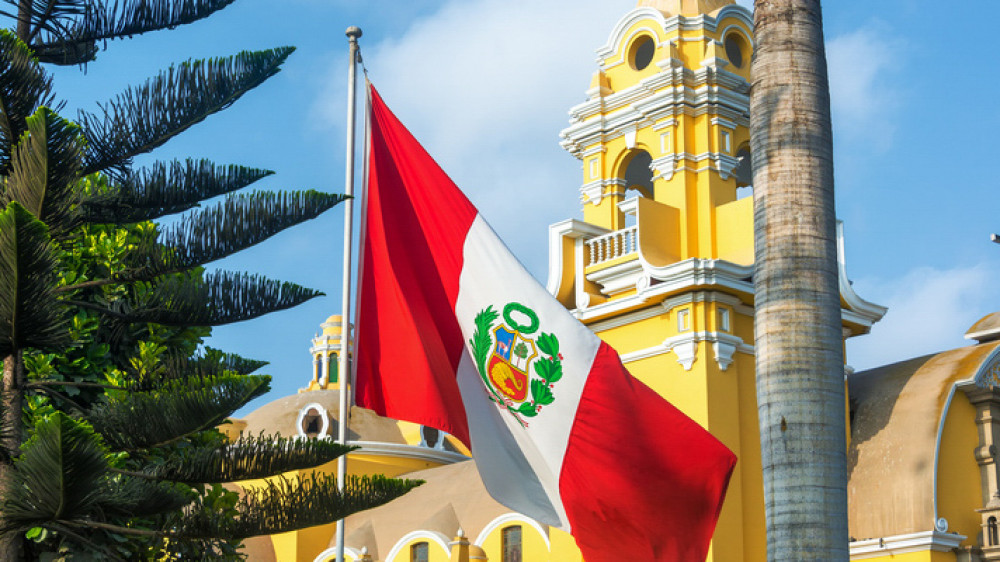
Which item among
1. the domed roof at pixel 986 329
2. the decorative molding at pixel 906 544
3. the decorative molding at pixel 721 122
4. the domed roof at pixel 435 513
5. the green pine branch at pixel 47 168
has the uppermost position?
the decorative molding at pixel 721 122

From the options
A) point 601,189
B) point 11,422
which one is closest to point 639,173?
point 601,189

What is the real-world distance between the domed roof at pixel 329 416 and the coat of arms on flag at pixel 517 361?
23.4 meters

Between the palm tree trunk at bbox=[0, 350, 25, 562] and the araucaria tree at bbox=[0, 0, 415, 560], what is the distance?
1cm

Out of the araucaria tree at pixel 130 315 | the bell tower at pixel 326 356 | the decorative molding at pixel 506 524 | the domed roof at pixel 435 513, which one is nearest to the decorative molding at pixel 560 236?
the decorative molding at pixel 506 524

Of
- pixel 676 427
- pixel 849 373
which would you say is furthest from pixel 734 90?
pixel 676 427

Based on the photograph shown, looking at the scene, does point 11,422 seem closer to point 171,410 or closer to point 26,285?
point 171,410

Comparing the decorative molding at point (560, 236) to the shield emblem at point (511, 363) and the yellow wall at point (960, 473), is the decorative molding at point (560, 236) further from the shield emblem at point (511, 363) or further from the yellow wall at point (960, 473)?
the shield emblem at point (511, 363)

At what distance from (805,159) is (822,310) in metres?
0.87

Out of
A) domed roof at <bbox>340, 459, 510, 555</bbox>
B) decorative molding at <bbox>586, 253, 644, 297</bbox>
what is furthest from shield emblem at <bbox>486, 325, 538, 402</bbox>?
domed roof at <bbox>340, 459, 510, 555</bbox>

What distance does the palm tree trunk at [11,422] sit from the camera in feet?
26.7

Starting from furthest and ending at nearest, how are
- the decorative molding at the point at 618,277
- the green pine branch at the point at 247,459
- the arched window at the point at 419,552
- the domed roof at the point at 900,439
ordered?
the arched window at the point at 419,552 < the decorative molding at the point at 618,277 < the domed roof at the point at 900,439 < the green pine branch at the point at 247,459

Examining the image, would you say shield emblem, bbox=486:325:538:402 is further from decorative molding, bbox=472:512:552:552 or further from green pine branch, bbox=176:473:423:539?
decorative molding, bbox=472:512:552:552

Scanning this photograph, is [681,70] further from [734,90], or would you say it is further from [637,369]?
[637,369]

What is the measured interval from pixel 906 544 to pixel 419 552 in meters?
11.8
